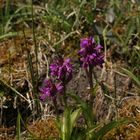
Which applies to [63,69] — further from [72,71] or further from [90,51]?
[72,71]

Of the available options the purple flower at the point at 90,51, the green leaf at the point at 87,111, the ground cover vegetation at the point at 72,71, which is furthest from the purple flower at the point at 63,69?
the green leaf at the point at 87,111

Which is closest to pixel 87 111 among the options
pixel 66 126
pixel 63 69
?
pixel 66 126

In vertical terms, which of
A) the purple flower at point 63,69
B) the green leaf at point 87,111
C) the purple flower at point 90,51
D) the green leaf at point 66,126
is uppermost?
the purple flower at point 90,51

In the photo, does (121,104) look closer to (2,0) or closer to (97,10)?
(97,10)

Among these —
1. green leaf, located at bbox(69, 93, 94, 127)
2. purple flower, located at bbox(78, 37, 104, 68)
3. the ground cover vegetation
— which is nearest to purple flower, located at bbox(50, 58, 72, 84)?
the ground cover vegetation

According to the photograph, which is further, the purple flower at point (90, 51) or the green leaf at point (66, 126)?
the green leaf at point (66, 126)

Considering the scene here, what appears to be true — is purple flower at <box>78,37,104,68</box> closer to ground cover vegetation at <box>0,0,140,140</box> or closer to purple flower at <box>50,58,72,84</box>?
ground cover vegetation at <box>0,0,140,140</box>

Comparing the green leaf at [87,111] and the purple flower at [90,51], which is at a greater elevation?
the purple flower at [90,51]

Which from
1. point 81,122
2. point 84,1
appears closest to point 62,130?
point 81,122

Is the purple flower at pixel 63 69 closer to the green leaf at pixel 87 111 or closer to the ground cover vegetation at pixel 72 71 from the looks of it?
the ground cover vegetation at pixel 72 71
